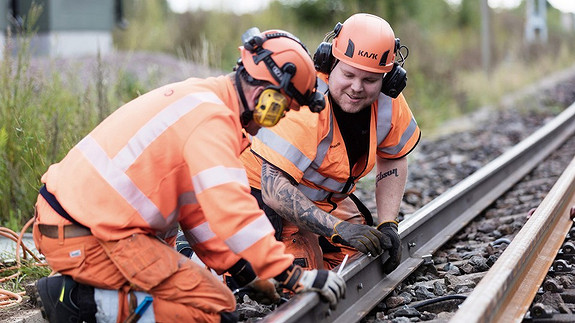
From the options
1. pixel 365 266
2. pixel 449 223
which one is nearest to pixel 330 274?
pixel 365 266

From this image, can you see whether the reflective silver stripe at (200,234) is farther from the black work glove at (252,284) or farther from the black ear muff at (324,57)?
the black ear muff at (324,57)

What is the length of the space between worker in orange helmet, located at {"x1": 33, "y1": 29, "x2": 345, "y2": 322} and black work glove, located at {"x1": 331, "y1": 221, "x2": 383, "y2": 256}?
29.2 inches

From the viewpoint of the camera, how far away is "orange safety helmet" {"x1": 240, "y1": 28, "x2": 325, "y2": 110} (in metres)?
3.46

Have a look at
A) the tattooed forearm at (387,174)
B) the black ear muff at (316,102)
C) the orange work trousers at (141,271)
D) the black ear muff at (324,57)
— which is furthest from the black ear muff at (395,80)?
the orange work trousers at (141,271)

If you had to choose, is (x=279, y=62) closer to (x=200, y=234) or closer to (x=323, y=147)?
(x=200, y=234)

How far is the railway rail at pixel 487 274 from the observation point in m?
3.48

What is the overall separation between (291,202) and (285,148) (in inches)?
12.0

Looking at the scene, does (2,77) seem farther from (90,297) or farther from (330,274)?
(330,274)

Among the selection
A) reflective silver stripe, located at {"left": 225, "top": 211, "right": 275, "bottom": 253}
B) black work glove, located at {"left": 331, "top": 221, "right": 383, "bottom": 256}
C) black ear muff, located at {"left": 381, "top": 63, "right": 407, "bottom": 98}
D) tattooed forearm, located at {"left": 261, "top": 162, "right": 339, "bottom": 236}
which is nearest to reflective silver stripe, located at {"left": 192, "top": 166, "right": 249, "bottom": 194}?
reflective silver stripe, located at {"left": 225, "top": 211, "right": 275, "bottom": 253}

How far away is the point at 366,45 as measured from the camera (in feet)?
14.7

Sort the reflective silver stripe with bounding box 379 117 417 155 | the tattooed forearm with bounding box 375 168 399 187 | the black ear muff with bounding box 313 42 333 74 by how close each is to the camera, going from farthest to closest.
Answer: the tattooed forearm with bounding box 375 168 399 187
the reflective silver stripe with bounding box 379 117 417 155
the black ear muff with bounding box 313 42 333 74

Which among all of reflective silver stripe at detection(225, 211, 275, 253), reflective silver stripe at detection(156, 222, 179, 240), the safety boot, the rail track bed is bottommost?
the rail track bed

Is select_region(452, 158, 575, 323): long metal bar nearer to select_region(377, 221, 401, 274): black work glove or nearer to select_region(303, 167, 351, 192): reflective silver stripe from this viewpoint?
select_region(377, 221, 401, 274): black work glove

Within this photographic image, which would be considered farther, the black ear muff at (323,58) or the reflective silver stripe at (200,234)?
the black ear muff at (323,58)
